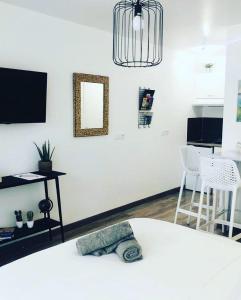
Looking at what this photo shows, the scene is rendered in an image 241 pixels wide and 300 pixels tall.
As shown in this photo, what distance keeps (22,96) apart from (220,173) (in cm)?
203

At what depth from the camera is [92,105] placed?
12.8 feet

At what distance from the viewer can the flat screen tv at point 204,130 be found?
5.58m

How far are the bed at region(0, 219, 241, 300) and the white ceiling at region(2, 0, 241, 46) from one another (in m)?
2.15

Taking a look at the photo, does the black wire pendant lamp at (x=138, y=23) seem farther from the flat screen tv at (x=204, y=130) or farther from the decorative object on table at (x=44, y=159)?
the flat screen tv at (x=204, y=130)

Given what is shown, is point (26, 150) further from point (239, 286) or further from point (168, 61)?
point (168, 61)

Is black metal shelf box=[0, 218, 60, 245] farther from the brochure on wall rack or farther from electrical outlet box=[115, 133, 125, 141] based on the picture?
electrical outlet box=[115, 133, 125, 141]

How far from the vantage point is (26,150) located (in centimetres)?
327

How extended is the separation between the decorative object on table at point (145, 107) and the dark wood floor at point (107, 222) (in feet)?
3.99

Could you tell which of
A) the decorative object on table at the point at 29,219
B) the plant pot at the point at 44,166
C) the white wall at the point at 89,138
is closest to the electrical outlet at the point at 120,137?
the white wall at the point at 89,138

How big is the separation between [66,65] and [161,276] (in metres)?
2.70

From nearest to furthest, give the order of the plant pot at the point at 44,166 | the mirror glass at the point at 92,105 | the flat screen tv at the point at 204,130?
1. the plant pot at the point at 44,166
2. the mirror glass at the point at 92,105
3. the flat screen tv at the point at 204,130

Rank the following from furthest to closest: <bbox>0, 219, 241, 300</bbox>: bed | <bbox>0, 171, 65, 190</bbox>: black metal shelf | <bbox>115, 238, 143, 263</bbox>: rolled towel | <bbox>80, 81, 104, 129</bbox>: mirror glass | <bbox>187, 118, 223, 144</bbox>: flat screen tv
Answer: <bbox>187, 118, 223, 144</bbox>: flat screen tv → <bbox>80, 81, 104, 129</bbox>: mirror glass → <bbox>0, 171, 65, 190</bbox>: black metal shelf → <bbox>115, 238, 143, 263</bbox>: rolled towel → <bbox>0, 219, 241, 300</bbox>: bed

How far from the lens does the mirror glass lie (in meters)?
3.79

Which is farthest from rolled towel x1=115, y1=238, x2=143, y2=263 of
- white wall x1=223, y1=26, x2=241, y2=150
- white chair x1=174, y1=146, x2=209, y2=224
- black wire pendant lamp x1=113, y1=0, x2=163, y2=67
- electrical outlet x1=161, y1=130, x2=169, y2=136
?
electrical outlet x1=161, y1=130, x2=169, y2=136
